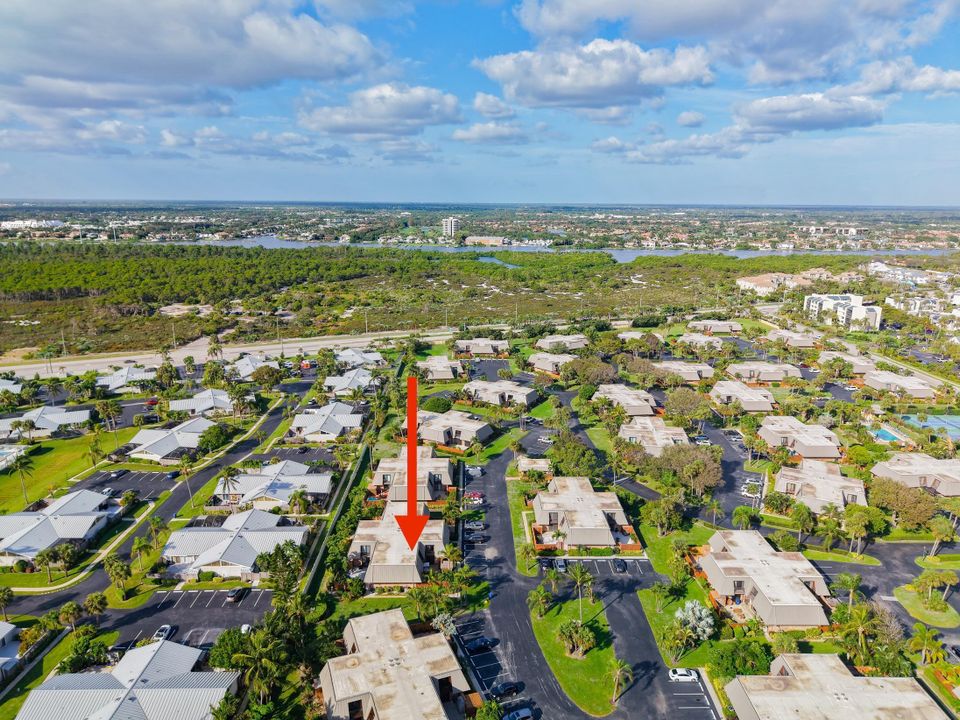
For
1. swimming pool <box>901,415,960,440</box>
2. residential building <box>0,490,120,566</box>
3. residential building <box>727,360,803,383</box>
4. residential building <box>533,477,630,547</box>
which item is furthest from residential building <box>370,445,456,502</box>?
swimming pool <box>901,415,960,440</box>

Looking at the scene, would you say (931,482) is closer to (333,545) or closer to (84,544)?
(333,545)

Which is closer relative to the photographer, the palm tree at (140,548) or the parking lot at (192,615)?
the parking lot at (192,615)

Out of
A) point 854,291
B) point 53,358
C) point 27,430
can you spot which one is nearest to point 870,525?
point 27,430

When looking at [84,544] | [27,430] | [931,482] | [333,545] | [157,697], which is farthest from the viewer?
[27,430]

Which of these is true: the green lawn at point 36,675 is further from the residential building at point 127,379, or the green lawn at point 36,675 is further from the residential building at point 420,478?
the residential building at point 127,379

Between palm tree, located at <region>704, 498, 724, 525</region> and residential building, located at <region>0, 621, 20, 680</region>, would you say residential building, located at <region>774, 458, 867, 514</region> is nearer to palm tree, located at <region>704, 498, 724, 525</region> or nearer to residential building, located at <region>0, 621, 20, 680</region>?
palm tree, located at <region>704, 498, 724, 525</region>

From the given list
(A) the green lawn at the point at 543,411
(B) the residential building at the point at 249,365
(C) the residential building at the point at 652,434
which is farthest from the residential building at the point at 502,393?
(B) the residential building at the point at 249,365
